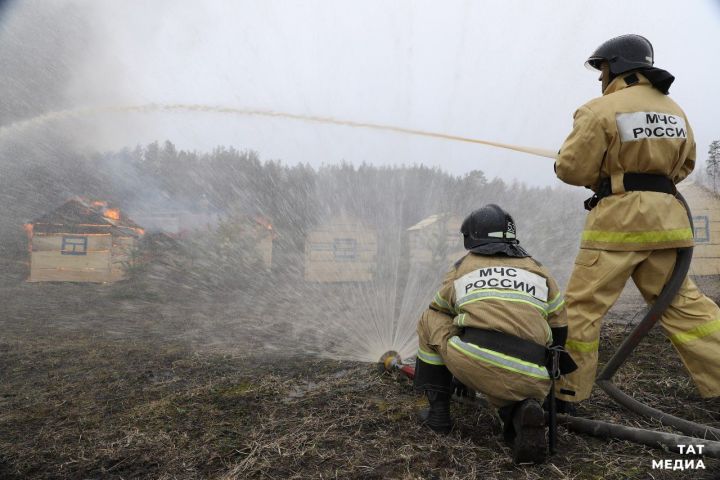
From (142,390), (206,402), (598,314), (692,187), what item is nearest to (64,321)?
(142,390)

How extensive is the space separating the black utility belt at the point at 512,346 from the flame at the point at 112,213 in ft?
50.2

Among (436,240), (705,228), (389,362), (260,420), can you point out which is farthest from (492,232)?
(705,228)

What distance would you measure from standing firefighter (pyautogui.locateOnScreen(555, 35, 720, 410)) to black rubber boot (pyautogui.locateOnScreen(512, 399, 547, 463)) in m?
0.60

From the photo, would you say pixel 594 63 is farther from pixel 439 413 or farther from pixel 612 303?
pixel 439 413

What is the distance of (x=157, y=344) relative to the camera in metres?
5.32

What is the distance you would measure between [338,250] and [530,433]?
14.0 m

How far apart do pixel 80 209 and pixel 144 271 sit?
332 centimetres

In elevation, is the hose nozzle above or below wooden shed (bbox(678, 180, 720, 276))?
below

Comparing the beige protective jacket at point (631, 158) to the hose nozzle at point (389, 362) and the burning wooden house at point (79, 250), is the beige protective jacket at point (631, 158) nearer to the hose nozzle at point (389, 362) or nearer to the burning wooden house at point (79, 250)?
the hose nozzle at point (389, 362)

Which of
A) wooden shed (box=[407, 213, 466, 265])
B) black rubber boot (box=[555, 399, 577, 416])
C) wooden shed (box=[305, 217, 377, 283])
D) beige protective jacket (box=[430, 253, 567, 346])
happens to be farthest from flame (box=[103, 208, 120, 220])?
black rubber boot (box=[555, 399, 577, 416])

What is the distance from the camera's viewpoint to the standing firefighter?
254 cm

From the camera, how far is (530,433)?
2.10 m

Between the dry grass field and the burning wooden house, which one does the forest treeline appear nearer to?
the burning wooden house

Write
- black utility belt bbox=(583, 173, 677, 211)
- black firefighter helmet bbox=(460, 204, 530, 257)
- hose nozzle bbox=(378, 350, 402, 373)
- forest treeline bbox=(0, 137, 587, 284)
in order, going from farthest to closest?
forest treeline bbox=(0, 137, 587, 284)
hose nozzle bbox=(378, 350, 402, 373)
black utility belt bbox=(583, 173, 677, 211)
black firefighter helmet bbox=(460, 204, 530, 257)
